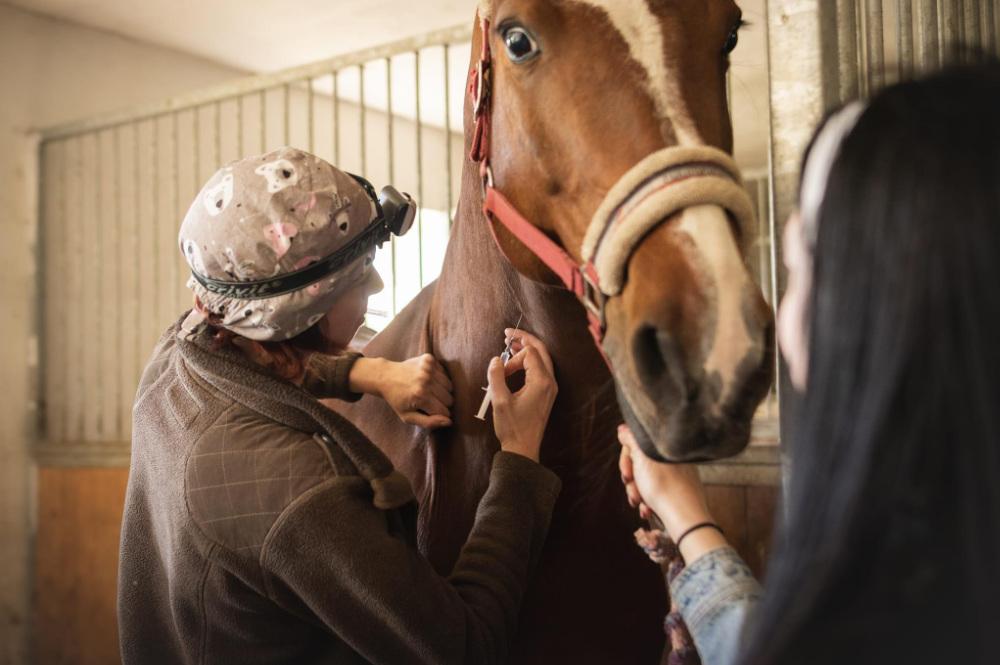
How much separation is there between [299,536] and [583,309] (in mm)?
491

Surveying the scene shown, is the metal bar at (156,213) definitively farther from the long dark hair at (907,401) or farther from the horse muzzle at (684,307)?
the long dark hair at (907,401)

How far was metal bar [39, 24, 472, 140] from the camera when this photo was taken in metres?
2.55

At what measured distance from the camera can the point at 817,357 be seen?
0.58 meters

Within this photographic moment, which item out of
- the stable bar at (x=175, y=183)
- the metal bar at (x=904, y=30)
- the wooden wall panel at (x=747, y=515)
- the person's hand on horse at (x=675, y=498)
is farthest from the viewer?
the stable bar at (x=175, y=183)

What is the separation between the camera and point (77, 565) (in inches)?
148

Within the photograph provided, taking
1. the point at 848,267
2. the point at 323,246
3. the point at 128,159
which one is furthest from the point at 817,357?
the point at 128,159

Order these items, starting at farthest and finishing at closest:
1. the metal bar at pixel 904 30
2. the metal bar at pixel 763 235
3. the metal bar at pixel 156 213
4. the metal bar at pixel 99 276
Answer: the metal bar at pixel 763 235 < the metal bar at pixel 99 276 < the metal bar at pixel 156 213 < the metal bar at pixel 904 30

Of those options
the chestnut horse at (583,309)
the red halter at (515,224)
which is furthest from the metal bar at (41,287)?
the red halter at (515,224)

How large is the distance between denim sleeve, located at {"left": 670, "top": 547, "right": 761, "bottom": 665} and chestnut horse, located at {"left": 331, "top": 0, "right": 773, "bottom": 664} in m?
0.13

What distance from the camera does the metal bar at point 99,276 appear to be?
3.83 meters

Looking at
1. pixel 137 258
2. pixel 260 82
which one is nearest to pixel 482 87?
pixel 260 82

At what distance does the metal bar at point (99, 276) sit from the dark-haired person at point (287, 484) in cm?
280

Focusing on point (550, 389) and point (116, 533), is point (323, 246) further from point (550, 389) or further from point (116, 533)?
point (116, 533)

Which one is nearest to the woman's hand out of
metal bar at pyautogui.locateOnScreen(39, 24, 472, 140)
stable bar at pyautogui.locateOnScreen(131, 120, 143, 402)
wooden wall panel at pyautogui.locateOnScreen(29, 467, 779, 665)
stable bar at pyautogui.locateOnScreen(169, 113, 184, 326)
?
metal bar at pyautogui.locateOnScreen(39, 24, 472, 140)
